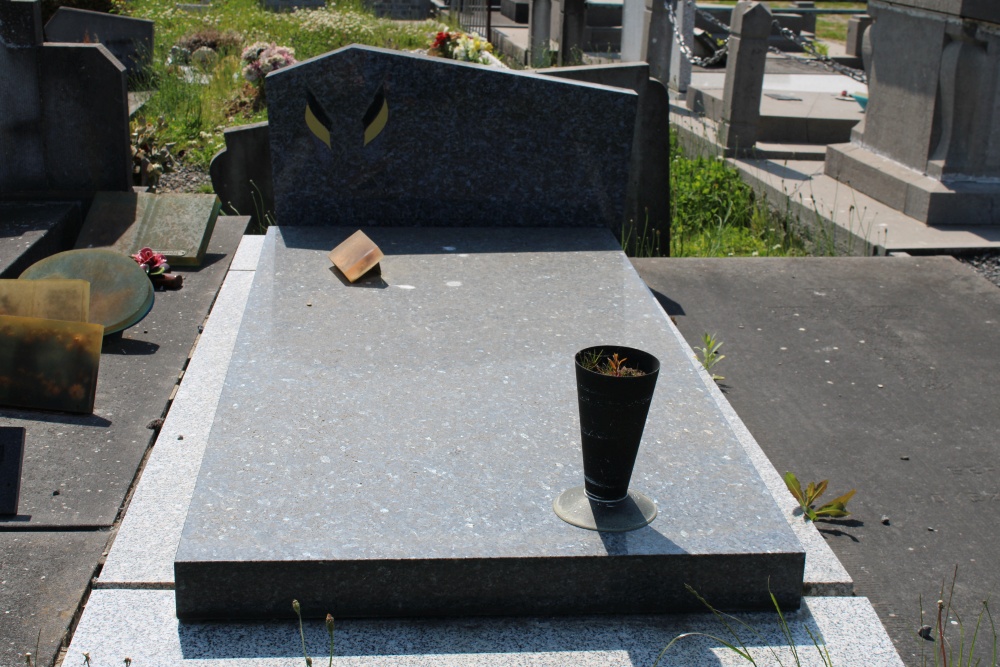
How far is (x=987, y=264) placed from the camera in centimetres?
519

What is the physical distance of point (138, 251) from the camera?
4504mm

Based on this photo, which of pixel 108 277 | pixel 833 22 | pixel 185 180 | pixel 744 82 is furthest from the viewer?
pixel 833 22

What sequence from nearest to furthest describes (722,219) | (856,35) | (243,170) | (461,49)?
(243,170), (722,219), (461,49), (856,35)

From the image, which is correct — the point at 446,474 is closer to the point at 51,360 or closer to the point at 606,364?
the point at 606,364

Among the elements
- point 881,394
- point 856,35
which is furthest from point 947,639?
point 856,35

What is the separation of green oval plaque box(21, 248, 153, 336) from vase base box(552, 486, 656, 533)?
2065 millimetres

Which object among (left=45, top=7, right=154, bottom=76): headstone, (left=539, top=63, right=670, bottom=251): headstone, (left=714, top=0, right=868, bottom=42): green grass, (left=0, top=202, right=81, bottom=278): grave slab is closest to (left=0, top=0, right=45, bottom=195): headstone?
(left=0, top=202, right=81, bottom=278): grave slab

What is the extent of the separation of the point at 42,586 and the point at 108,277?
1.71 metres

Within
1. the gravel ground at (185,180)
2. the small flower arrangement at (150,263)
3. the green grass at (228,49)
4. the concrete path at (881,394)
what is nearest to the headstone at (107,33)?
the green grass at (228,49)

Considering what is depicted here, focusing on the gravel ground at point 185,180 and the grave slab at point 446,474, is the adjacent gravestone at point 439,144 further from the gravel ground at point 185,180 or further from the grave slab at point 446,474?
the gravel ground at point 185,180

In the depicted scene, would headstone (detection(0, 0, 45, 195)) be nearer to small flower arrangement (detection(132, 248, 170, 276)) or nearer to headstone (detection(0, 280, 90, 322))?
small flower arrangement (detection(132, 248, 170, 276))

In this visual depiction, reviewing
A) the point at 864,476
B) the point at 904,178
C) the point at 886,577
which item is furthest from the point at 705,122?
the point at 886,577

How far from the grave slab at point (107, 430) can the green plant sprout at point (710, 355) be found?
1.91 meters

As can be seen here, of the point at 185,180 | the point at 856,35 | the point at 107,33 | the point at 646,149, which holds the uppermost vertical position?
the point at 856,35
